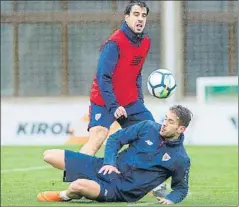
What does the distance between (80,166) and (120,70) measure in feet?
4.79

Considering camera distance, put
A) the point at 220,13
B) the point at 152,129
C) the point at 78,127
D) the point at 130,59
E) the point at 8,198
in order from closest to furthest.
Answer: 1. the point at 152,129
2. the point at 8,198
3. the point at 130,59
4. the point at 78,127
5. the point at 220,13

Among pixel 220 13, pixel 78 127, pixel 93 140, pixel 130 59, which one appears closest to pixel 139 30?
pixel 130 59

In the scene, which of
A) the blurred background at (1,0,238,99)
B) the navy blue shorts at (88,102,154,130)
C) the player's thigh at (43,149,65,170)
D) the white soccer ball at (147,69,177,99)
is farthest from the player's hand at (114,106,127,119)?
the blurred background at (1,0,238,99)

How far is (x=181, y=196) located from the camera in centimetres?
888

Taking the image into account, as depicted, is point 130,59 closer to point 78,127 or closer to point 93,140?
point 93,140

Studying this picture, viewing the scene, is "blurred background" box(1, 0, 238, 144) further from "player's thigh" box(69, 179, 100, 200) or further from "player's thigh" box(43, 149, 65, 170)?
"player's thigh" box(69, 179, 100, 200)

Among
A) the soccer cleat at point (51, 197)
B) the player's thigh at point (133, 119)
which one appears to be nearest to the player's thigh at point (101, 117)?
the player's thigh at point (133, 119)

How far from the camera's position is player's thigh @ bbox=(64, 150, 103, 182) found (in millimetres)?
8984

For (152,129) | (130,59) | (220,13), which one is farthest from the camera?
(220,13)

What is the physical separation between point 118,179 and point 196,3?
14.7 meters

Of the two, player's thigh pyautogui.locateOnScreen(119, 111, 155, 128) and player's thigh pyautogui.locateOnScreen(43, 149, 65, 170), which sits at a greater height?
player's thigh pyautogui.locateOnScreen(119, 111, 155, 128)

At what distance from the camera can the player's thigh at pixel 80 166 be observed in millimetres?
8984

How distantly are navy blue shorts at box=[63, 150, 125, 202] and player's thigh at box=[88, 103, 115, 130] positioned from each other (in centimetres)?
101

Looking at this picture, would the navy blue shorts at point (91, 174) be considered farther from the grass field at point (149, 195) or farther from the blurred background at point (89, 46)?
the blurred background at point (89, 46)
